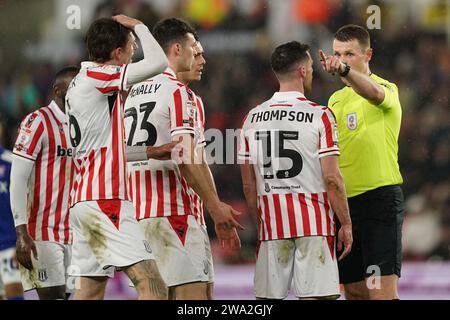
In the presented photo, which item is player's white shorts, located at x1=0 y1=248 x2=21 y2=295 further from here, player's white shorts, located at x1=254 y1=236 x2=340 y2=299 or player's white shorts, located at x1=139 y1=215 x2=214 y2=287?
player's white shorts, located at x1=254 y1=236 x2=340 y2=299

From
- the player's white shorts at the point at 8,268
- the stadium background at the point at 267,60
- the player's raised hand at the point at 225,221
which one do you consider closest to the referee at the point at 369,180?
the player's raised hand at the point at 225,221

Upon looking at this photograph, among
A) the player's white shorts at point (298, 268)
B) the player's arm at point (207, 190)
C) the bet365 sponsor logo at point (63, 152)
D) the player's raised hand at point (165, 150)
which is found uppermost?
the bet365 sponsor logo at point (63, 152)

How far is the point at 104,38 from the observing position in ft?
17.4

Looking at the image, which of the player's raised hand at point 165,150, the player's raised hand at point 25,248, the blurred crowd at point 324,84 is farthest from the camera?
the blurred crowd at point 324,84

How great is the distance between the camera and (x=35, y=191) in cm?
651

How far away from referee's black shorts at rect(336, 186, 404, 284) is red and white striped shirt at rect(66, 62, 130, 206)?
1773mm

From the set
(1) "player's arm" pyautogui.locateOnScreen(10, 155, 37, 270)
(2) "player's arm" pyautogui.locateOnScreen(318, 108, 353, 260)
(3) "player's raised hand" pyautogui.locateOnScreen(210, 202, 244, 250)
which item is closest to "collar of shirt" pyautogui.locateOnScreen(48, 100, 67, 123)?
(1) "player's arm" pyautogui.locateOnScreen(10, 155, 37, 270)

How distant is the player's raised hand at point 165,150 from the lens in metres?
5.55

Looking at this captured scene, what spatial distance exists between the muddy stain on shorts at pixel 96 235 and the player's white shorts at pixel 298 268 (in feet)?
3.53

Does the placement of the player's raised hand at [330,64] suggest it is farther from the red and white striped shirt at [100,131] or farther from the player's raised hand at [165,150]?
the red and white striped shirt at [100,131]

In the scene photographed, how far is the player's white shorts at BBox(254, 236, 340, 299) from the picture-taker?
5.74 m
